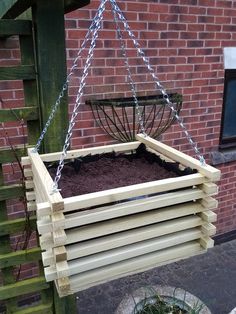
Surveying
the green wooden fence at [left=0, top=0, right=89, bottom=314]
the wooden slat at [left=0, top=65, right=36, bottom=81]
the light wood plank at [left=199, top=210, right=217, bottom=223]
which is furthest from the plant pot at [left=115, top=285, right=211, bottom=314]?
the wooden slat at [left=0, top=65, right=36, bottom=81]

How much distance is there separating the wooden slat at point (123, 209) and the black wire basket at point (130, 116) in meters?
1.21

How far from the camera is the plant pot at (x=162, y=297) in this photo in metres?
2.07

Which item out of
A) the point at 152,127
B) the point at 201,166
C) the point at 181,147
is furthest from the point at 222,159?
the point at 201,166

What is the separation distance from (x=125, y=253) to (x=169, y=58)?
6.43 feet

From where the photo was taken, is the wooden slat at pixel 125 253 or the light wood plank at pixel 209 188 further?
the light wood plank at pixel 209 188

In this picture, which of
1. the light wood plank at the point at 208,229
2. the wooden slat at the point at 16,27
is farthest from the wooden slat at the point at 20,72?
the light wood plank at the point at 208,229

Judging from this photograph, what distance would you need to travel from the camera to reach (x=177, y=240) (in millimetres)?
1350

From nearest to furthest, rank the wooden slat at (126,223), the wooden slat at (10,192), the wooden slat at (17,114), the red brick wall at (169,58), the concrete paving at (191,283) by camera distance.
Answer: the wooden slat at (126,223), the wooden slat at (17,114), the wooden slat at (10,192), the red brick wall at (169,58), the concrete paving at (191,283)

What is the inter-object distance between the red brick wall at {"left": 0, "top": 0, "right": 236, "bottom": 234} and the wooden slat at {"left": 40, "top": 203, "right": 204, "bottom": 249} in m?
1.37

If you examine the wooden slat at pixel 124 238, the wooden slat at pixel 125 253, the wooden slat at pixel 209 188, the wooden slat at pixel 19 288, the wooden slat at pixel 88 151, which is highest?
the wooden slat at pixel 88 151

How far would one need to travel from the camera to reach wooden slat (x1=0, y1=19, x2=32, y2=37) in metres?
1.42

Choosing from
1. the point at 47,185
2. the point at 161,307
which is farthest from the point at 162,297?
the point at 47,185

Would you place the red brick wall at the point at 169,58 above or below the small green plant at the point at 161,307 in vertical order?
above

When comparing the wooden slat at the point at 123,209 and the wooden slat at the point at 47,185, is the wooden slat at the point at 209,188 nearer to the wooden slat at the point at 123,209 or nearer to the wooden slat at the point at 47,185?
the wooden slat at the point at 123,209
